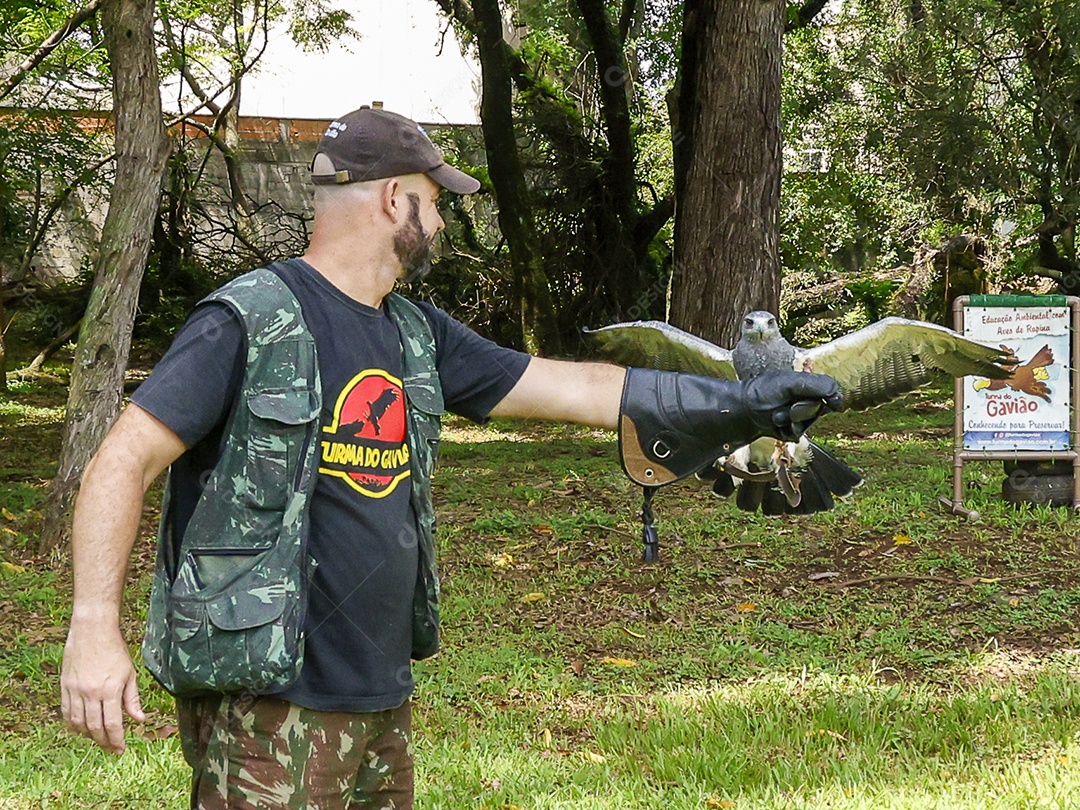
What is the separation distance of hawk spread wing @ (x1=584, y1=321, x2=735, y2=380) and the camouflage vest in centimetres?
232

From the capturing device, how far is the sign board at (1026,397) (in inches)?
300

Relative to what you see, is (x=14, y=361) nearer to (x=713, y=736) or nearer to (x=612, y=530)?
(x=612, y=530)

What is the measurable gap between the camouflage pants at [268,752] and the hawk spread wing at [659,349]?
2415 millimetres

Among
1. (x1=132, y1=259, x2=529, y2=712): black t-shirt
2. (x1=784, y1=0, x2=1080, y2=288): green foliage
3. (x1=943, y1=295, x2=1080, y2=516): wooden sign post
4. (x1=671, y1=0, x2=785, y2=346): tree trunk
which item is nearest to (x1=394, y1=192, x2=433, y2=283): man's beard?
(x1=132, y1=259, x2=529, y2=712): black t-shirt

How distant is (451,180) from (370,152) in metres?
0.21

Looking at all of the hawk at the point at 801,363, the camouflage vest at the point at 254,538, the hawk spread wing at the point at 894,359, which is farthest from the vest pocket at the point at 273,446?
the hawk spread wing at the point at 894,359

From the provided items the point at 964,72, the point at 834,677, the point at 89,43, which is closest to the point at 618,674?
the point at 834,677

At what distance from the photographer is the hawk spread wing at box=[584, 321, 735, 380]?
14.8 feet

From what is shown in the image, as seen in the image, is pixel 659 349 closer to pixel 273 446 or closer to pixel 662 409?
pixel 662 409

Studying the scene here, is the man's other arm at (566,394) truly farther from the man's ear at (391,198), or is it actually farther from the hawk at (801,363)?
the hawk at (801,363)

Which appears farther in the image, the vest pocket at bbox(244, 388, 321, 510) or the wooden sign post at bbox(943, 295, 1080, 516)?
the wooden sign post at bbox(943, 295, 1080, 516)

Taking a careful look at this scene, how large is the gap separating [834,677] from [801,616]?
93 cm

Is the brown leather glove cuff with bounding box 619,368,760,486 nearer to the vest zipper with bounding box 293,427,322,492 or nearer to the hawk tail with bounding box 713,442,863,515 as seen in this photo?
the vest zipper with bounding box 293,427,322,492

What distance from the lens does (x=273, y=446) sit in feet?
7.34
